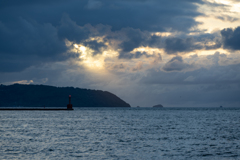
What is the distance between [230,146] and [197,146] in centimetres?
517

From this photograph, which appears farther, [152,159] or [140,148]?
[140,148]

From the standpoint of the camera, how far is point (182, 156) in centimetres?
3462

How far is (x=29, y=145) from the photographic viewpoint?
42.1m

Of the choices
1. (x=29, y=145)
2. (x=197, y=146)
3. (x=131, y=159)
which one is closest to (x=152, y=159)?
(x=131, y=159)

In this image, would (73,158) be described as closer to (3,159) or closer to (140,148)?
(3,159)

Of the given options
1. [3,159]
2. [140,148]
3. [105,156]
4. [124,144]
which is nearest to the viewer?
[3,159]

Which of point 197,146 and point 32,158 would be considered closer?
point 32,158

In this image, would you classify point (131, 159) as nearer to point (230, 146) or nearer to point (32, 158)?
point (32, 158)

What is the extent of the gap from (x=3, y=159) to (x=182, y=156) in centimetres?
2106

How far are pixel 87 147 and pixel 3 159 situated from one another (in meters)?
12.4

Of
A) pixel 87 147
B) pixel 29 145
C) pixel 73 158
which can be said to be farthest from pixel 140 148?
pixel 29 145

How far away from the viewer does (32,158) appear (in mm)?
32562

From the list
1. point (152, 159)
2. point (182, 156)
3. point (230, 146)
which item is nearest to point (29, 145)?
point (152, 159)

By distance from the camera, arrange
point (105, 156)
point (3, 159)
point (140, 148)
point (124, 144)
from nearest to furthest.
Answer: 1. point (3, 159)
2. point (105, 156)
3. point (140, 148)
4. point (124, 144)
